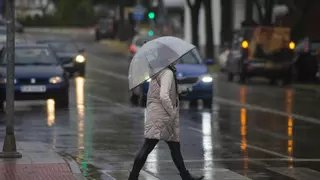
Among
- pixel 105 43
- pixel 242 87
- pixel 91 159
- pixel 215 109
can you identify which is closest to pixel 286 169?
pixel 91 159

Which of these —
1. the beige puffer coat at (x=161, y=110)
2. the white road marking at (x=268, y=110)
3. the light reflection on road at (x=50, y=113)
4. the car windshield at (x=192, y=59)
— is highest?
the beige puffer coat at (x=161, y=110)

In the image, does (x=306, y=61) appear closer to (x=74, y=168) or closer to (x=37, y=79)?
(x=37, y=79)

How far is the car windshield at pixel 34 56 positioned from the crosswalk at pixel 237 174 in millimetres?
11771

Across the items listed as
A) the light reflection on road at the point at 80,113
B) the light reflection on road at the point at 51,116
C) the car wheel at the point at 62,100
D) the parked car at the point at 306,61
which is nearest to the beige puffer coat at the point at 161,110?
the light reflection on road at the point at 80,113

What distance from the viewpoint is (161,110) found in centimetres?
1150

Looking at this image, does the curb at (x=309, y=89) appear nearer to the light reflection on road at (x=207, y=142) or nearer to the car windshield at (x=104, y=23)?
the light reflection on road at (x=207, y=142)

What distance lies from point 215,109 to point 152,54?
42.2 feet

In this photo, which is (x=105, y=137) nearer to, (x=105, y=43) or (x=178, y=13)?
(x=105, y=43)

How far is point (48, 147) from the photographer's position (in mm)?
Answer: 15641

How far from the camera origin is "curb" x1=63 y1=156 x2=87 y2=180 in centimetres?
1261

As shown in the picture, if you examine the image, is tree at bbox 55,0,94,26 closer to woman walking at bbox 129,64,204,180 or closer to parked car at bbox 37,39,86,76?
parked car at bbox 37,39,86,76

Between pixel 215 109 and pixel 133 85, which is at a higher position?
pixel 133 85

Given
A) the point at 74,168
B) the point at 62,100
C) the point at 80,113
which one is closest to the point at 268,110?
the point at 80,113

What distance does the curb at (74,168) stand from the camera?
12.6m
